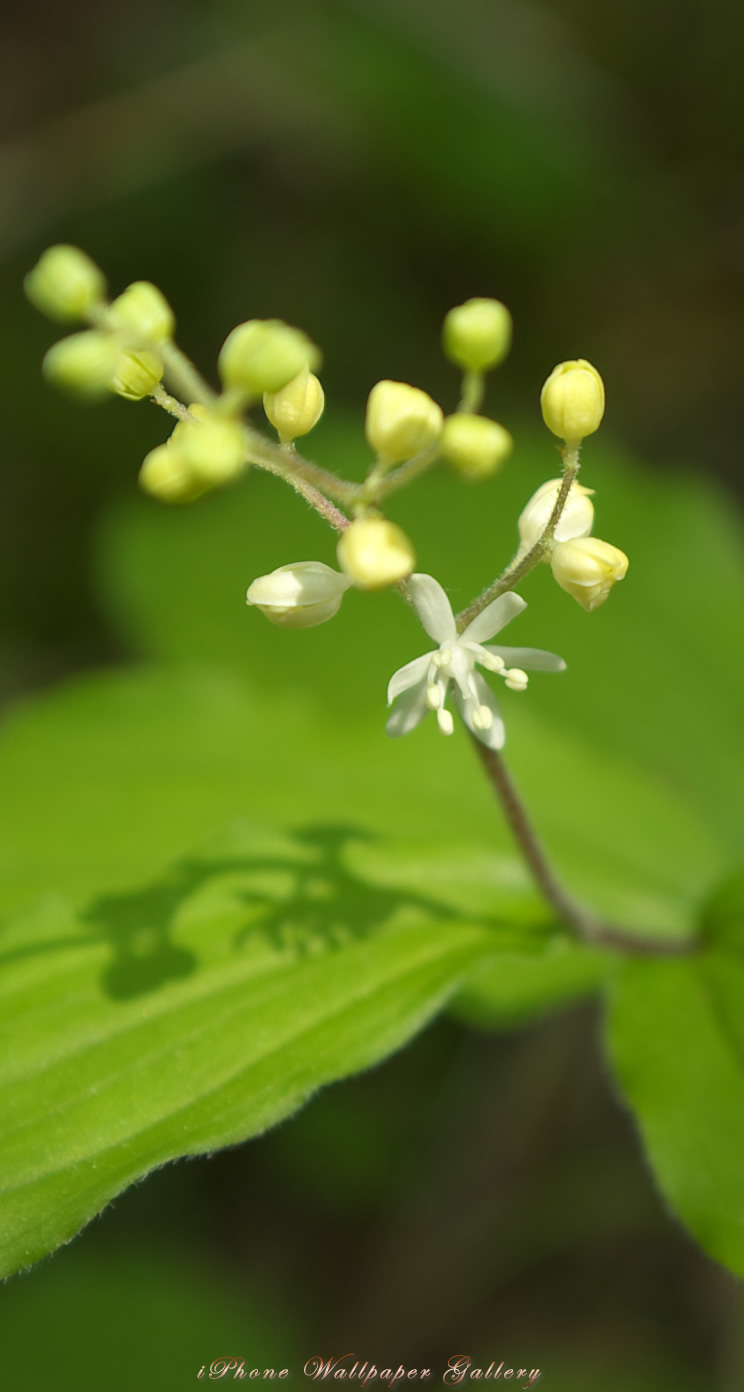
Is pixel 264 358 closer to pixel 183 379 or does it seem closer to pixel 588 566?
pixel 183 379

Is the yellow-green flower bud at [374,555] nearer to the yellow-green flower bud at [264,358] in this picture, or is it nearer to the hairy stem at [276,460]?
the hairy stem at [276,460]

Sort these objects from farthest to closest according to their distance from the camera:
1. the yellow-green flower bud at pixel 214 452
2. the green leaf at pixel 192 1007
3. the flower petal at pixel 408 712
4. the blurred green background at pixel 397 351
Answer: the blurred green background at pixel 397 351, the green leaf at pixel 192 1007, the flower petal at pixel 408 712, the yellow-green flower bud at pixel 214 452

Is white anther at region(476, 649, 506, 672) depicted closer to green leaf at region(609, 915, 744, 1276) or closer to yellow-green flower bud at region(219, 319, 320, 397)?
yellow-green flower bud at region(219, 319, 320, 397)

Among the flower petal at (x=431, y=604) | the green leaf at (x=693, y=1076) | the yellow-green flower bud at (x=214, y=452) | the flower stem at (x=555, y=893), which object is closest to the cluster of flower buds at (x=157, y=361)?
the yellow-green flower bud at (x=214, y=452)

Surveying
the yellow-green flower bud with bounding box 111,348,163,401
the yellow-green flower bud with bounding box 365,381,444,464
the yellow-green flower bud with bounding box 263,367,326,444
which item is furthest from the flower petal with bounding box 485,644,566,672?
the yellow-green flower bud with bounding box 111,348,163,401

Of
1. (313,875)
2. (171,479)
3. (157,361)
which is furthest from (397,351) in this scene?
(171,479)
